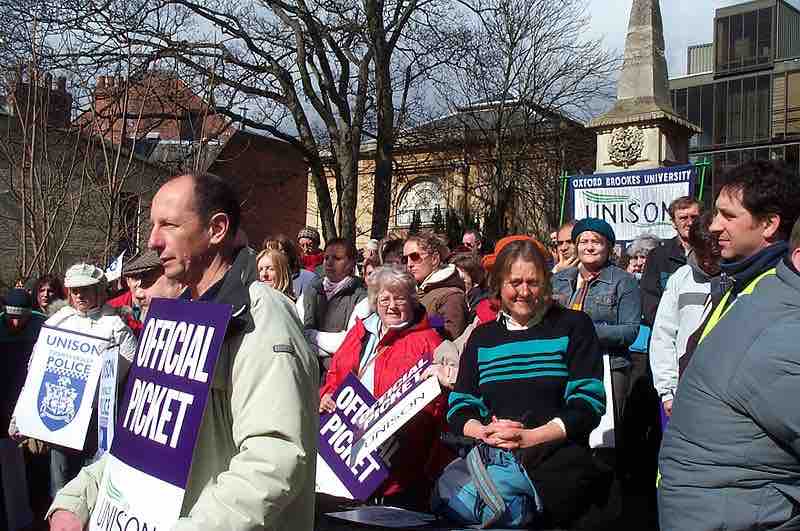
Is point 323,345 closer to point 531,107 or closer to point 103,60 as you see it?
point 103,60

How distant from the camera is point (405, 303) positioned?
544 cm

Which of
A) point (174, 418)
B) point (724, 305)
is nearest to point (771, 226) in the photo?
point (724, 305)

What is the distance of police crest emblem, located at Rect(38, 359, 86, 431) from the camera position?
581 cm

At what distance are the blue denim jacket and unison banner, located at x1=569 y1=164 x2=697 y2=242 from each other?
346cm

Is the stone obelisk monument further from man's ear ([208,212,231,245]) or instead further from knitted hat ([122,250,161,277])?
man's ear ([208,212,231,245])

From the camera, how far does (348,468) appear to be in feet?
16.2

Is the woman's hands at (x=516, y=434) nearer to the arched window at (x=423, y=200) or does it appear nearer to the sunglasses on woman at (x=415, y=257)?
the sunglasses on woman at (x=415, y=257)

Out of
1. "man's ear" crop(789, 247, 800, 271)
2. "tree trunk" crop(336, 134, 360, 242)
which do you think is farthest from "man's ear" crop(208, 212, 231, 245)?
"tree trunk" crop(336, 134, 360, 242)

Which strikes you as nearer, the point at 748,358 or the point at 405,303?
the point at 748,358

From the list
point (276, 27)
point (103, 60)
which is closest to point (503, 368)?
point (103, 60)

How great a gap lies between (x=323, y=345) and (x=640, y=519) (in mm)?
2605

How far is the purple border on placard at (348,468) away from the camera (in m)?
4.88

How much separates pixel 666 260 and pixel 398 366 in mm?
2362

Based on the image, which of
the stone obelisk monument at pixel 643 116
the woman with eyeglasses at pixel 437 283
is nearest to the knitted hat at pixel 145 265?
the woman with eyeglasses at pixel 437 283
